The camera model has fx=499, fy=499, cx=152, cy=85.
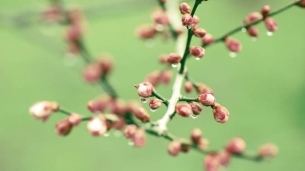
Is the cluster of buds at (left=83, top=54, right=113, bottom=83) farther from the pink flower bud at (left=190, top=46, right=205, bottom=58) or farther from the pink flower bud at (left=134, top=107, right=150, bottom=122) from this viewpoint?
the pink flower bud at (left=190, top=46, right=205, bottom=58)

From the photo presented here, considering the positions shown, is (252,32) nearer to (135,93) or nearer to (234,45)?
(234,45)

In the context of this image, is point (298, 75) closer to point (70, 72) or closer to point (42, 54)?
point (70, 72)

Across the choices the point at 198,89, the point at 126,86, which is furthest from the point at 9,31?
the point at 198,89

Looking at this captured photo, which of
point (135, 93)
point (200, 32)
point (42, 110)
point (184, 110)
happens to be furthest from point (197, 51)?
point (135, 93)

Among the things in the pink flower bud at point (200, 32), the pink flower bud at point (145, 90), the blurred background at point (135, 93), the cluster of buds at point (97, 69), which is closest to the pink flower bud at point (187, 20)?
the pink flower bud at point (200, 32)

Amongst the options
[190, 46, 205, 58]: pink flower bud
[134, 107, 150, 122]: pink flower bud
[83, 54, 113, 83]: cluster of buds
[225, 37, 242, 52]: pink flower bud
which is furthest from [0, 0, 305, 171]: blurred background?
[83, 54, 113, 83]: cluster of buds
